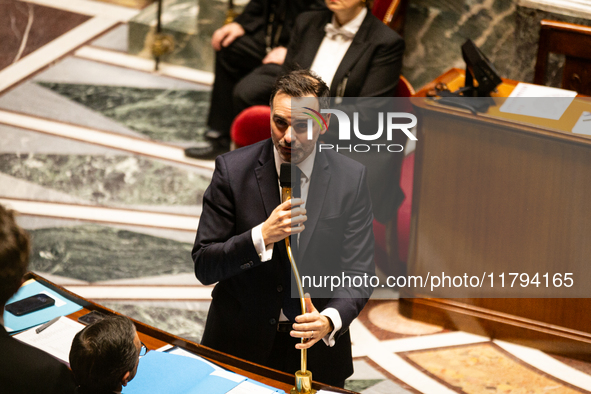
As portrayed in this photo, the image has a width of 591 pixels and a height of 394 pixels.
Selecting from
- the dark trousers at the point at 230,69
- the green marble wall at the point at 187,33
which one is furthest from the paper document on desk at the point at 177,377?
the green marble wall at the point at 187,33

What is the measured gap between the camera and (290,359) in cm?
204

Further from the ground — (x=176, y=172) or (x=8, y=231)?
(x=8, y=231)

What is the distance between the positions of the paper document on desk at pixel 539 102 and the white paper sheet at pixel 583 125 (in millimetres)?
92

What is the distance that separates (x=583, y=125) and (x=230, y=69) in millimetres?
2287

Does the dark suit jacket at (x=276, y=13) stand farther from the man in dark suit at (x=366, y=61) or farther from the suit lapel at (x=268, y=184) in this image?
the suit lapel at (x=268, y=184)

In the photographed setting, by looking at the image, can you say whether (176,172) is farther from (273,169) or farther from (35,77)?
(273,169)

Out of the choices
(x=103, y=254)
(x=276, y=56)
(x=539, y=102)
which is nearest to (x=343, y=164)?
(x=539, y=102)

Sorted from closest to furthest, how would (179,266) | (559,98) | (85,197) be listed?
(559,98) < (179,266) < (85,197)

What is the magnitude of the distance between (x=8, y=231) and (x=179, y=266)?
2.33 metres

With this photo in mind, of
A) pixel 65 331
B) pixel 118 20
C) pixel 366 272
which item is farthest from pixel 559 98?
pixel 118 20

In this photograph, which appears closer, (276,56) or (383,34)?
(383,34)

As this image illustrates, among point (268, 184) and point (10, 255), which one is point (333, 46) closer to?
point (268, 184)

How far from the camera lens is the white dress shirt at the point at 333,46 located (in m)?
3.56

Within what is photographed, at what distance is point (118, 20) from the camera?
19.9 ft
